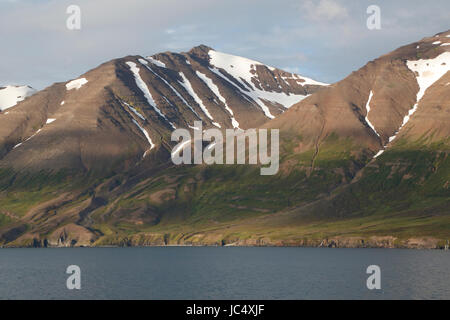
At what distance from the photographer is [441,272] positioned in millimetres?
150125

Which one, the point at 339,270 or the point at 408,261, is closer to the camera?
the point at 339,270
